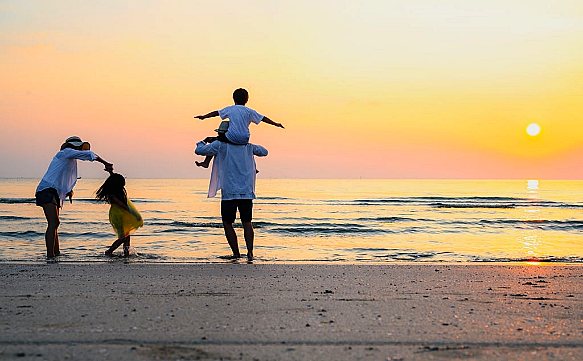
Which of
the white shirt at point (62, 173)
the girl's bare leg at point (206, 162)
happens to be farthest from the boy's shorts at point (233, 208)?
the white shirt at point (62, 173)

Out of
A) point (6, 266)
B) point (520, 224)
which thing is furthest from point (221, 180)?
point (520, 224)

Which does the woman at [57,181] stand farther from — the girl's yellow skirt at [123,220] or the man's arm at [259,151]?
the man's arm at [259,151]

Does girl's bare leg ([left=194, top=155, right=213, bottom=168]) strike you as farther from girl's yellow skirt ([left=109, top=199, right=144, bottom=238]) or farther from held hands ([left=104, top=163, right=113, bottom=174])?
girl's yellow skirt ([left=109, top=199, right=144, bottom=238])

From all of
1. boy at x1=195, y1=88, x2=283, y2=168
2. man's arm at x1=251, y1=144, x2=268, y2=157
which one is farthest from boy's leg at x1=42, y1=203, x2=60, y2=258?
man's arm at x1=251, y1=144, x2=268, y2=157

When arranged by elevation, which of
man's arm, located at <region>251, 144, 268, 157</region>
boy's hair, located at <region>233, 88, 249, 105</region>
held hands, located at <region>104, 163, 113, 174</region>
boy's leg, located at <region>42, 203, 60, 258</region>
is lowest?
boy's leg, located at <region>42, 203, 60, 258</region>

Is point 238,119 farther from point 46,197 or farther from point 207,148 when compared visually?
point 46,197

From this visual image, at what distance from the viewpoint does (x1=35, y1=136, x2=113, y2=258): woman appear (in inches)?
355

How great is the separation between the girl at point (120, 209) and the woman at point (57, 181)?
0.66 m

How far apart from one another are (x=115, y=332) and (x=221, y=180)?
5187 mm

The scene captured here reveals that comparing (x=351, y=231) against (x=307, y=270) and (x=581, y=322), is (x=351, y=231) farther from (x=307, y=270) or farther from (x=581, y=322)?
(x=581, y=322)

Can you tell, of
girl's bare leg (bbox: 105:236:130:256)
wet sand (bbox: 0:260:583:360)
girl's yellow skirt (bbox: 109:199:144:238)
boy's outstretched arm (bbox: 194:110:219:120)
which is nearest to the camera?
wet sand (bbox: 0:260:583:360)

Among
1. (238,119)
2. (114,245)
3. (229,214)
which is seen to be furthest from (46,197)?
(238,119)

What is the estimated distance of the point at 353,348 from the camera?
3.23 m

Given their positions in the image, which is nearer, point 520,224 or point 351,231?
point 351,231
